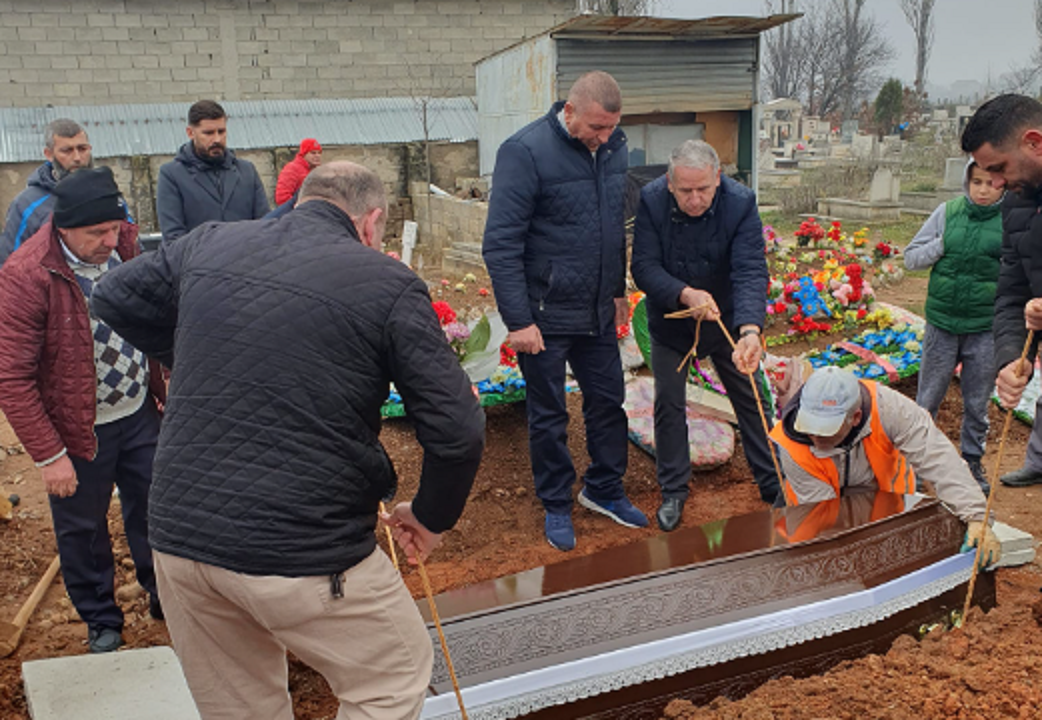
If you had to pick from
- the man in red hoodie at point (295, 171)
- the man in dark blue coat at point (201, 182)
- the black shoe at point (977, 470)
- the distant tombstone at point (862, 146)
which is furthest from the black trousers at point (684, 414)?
the distant tombstone at point (862, 146)

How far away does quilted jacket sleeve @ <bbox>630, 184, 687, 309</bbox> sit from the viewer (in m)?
4.35

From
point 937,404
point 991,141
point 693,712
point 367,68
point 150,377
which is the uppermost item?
point 367,68

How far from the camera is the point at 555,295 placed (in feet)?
13.7

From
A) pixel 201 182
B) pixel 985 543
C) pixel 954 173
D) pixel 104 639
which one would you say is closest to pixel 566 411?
pixel 985 543

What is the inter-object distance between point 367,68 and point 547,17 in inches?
138

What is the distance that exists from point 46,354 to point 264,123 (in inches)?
516

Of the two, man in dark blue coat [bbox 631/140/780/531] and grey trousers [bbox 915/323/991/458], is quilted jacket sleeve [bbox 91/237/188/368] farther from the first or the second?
grey trousers [bbox 915/323/991/458]

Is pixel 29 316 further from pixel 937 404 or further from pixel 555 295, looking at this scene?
pixel 937 404

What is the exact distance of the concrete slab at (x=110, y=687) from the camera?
2.92 metres

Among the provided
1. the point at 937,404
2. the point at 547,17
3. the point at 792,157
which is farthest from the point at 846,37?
the point at 937,404

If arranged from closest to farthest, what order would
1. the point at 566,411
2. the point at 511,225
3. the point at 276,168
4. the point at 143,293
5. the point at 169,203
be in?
the point at 143,293 → the point at 511,225 → the point at 566,411 → the point at 169,203 → the point at 276,168

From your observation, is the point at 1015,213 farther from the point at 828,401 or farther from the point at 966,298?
the point at 966,298

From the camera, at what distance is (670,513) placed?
459cm

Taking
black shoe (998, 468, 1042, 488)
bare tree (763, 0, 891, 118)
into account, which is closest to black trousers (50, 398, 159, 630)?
black shoe (998, 468, 1042, 488)
